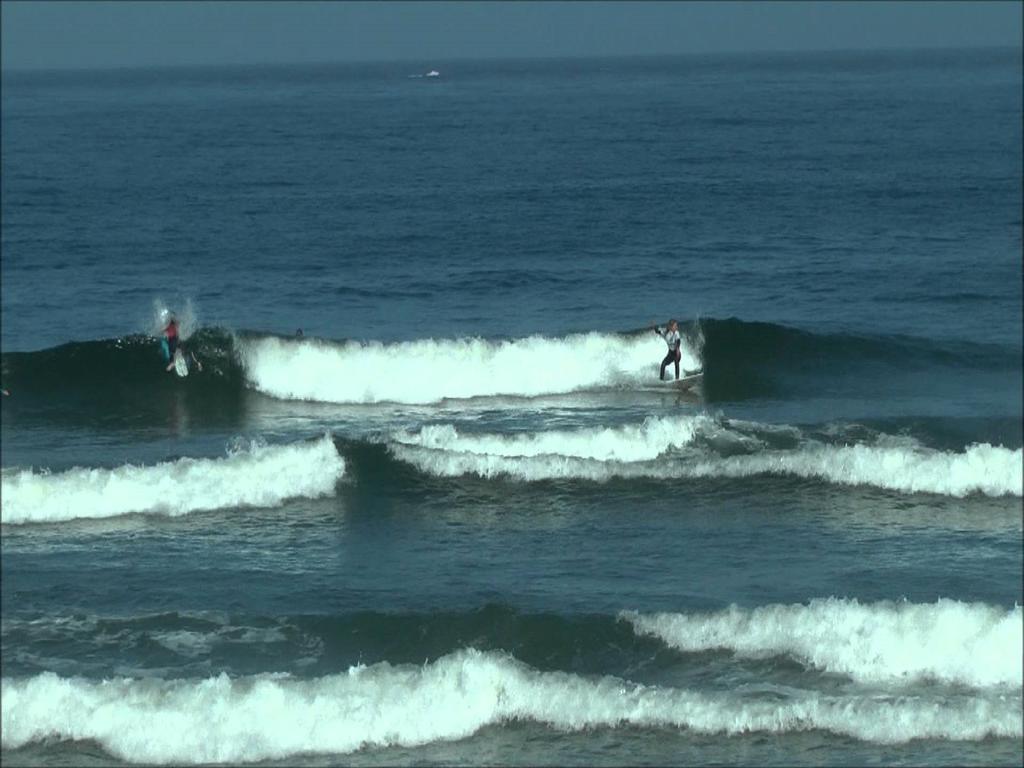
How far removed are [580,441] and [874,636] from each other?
859cm

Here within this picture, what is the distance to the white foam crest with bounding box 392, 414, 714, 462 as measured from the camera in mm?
24500

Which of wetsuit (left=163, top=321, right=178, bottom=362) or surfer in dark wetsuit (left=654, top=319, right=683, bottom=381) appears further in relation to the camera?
wetsuit (left=163, top=321, right=178, bottom=362)

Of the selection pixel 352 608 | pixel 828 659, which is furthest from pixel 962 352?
pixel 352 608

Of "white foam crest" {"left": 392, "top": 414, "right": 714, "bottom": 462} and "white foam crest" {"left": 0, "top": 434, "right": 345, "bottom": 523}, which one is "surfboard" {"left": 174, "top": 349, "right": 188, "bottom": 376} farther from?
"white foam crest" {"left": 392, "top": 414, "right": 714, "bottom": 462}

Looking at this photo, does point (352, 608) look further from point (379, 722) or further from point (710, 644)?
point (710, 644)

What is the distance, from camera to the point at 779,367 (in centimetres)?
2973

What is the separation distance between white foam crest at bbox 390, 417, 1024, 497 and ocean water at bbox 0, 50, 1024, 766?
2.9 inches

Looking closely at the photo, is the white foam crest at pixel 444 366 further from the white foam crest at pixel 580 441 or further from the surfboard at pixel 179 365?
the white foam crest at pixel 580 441

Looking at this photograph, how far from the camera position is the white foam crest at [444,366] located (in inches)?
1147

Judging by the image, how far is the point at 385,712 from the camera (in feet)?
50.8

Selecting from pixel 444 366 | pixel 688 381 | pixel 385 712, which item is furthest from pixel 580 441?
pixel 385 712

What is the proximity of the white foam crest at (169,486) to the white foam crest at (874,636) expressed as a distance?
744 cm

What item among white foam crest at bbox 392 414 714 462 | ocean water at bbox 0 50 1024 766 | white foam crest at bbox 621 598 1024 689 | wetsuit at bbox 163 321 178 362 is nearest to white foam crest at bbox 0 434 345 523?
ocean water at bbox 0 50 1024 766

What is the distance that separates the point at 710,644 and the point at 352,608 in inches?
179
